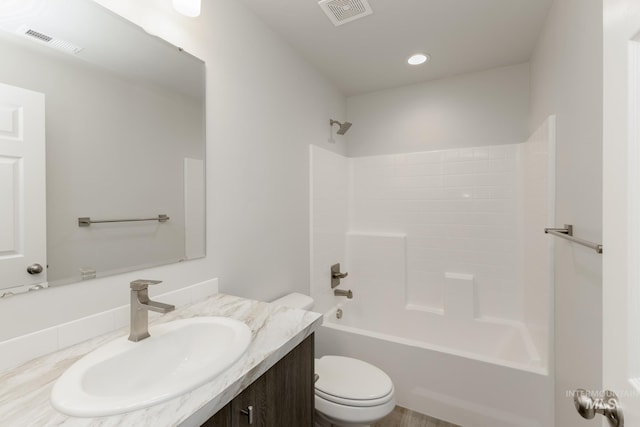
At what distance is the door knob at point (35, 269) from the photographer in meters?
0.86

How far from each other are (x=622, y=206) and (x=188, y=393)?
3.07 feet

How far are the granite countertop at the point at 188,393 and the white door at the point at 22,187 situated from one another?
0.26 meters

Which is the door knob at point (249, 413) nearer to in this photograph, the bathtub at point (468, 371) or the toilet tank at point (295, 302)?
the toilet tank at point (295, 302)

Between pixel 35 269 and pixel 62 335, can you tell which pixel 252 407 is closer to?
pixel 62 335

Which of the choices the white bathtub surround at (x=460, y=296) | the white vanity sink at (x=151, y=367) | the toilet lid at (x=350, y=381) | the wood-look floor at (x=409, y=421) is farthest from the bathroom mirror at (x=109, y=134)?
the white bathtub surround at (x=460, y=296)

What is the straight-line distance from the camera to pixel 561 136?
1.46 m

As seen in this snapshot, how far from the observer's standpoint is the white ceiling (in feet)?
5.36

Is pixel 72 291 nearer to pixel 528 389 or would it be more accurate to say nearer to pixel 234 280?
pixel 234 280

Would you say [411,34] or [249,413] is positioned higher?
[411,34]

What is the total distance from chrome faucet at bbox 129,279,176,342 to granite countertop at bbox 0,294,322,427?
12 cm

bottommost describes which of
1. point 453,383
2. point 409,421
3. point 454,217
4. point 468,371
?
point 409,421

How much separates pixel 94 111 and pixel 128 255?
0.53m

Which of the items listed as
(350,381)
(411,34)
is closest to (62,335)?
(350,381)

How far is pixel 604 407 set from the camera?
496 millimetres
